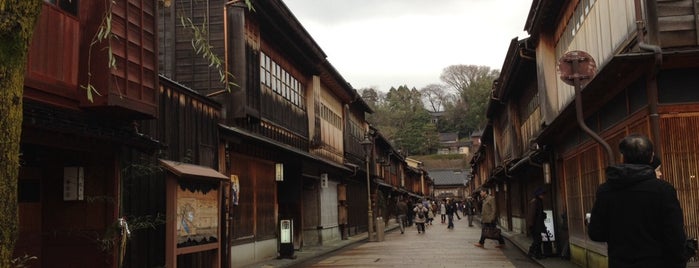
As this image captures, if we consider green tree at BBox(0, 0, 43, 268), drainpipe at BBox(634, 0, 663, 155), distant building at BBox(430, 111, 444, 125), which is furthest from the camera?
distant building at BBox(430, 111, 444, 125)

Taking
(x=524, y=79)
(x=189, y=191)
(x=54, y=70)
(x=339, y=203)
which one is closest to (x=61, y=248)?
(x=189, y=191)

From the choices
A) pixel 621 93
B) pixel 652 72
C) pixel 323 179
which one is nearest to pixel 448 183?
pixel 323 179

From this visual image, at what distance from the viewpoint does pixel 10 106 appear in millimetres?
3904

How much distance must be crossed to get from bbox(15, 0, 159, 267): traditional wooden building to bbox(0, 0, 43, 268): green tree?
15.2ft

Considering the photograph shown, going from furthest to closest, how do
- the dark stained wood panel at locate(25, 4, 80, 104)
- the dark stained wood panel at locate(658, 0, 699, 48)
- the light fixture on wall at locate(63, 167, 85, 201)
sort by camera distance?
the light fixture on wall at locate(63, 167, 85, 201) → the dark stained wood panel at locate(658, 0, 699, 48) → the dark stained wood panel at locate(25, 4, 80, 104)

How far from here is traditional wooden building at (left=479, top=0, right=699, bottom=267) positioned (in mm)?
8945

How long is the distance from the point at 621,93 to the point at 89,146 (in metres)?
8.68

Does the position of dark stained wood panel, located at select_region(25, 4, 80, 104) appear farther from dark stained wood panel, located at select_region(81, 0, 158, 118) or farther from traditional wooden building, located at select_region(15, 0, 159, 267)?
dark stained wood panel, located at select_region(81, 0, 158, 118)

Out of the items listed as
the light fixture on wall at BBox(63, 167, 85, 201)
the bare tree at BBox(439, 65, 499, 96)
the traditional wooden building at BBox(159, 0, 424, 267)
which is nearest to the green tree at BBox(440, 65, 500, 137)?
the bare tree at BBox(439, 65, 499, 96)

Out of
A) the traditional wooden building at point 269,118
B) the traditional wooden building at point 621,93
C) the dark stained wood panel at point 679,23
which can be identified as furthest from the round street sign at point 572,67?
the traditional wooden building at point 269,118

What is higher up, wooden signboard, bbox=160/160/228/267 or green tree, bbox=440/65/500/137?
green tree, bbox=440/65/500/137

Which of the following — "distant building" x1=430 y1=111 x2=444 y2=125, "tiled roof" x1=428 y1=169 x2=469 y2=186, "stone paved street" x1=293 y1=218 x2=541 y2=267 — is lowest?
"stone paved street" x1=293 y1=218 x2=541 y2=267

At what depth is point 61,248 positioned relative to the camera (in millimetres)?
9617

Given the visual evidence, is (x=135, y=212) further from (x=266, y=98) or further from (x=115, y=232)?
(x=266, y=98)
